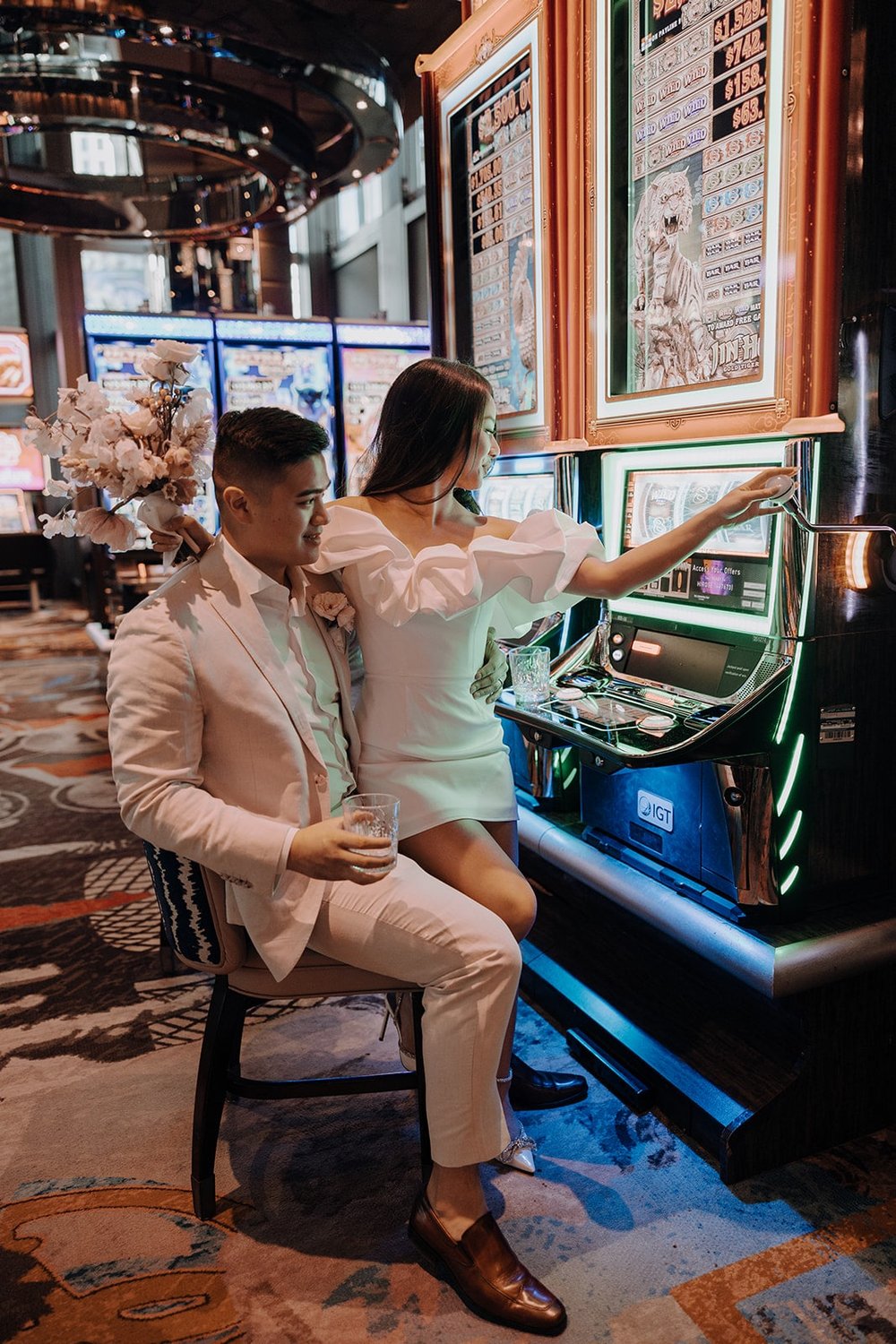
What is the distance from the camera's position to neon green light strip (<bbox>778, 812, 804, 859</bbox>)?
220cm

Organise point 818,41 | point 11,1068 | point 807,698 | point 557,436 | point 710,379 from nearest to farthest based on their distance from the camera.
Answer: point 818,41, point 807,698, point 710,379, point 11,1068, point 557,436

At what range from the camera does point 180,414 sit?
6.16 ft

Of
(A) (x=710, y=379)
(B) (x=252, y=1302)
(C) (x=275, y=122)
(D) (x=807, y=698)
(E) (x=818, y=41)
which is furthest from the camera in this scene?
(C) (x=275, y=122)

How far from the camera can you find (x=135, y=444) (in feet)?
5.92

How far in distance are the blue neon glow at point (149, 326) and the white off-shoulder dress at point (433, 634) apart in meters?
6.40

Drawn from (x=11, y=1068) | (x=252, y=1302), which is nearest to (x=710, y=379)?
(x=252, y=1302)

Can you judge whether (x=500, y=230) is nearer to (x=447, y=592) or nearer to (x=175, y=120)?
(x=447, y=592)

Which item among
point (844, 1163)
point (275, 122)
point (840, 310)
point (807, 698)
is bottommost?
point (844, 1163)

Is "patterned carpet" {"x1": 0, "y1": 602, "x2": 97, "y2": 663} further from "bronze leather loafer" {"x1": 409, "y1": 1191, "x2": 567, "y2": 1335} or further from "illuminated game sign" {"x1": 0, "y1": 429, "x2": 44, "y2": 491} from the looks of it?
"bronze leather loafer" {"x1": 409, "y1": 1191, "x2": 567, "y2": 1335}

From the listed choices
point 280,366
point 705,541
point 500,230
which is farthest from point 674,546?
point 280,366

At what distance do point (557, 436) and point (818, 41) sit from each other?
4.09 feet

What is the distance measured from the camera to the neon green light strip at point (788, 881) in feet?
7.27

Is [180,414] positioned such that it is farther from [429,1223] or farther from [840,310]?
[429,1223]

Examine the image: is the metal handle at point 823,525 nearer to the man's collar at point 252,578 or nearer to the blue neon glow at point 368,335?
the man's collar at point 252,578
